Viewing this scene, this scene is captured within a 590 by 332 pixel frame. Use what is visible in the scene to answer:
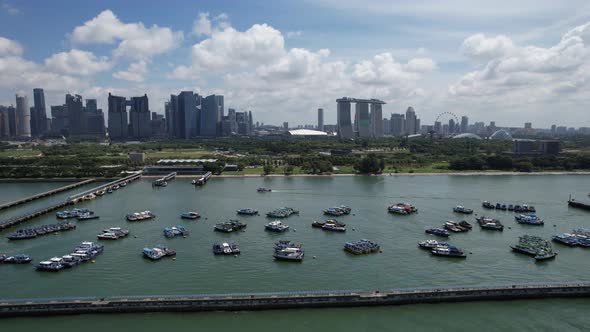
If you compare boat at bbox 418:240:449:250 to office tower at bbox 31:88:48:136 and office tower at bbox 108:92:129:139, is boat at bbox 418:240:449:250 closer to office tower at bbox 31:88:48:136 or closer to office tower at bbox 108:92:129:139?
office tower at bbox 108:92:129:139

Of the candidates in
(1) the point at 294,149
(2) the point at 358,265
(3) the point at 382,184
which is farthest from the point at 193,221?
(1) the point at 294,149

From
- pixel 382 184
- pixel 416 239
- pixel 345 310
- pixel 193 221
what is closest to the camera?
pixel 345 310

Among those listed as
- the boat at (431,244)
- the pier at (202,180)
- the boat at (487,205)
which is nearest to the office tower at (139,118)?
the pier at (202,180)

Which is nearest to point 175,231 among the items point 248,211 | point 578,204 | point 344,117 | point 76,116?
point 248,211

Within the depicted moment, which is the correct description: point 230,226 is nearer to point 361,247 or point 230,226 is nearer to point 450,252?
point 361,247

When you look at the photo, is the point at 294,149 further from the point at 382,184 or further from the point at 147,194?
the point at 147,194

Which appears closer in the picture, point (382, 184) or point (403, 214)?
point (403, 214)
